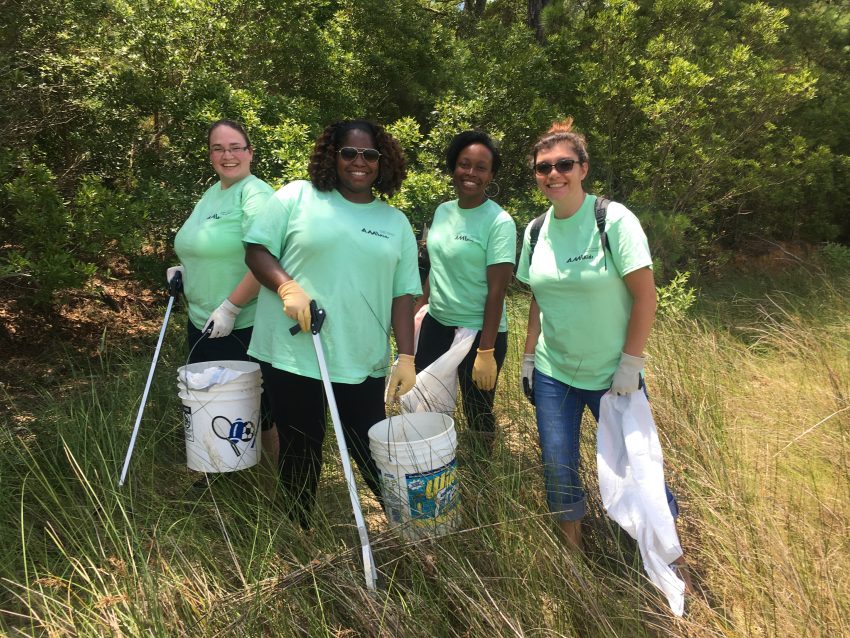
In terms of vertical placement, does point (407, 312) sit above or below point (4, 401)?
above

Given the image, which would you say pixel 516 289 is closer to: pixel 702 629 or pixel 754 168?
pixel 754 168

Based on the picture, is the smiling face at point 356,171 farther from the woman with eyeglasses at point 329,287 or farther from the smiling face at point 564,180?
the smiling face at point 564,180

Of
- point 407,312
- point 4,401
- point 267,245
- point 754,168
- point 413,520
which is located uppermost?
point 754,168

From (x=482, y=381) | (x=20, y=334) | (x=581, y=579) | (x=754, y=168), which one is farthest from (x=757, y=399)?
(x=20, y=334)

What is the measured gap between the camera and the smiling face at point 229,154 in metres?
2.88

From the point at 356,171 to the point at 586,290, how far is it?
1.07m

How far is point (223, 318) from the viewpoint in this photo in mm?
2709

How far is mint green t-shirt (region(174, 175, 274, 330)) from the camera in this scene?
277 cm

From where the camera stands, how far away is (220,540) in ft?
7.80

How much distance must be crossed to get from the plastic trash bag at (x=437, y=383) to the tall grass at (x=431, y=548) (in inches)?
11.0

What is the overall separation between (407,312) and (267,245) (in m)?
0.68

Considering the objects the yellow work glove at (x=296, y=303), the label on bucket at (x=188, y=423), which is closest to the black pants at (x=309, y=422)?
the yellow work glove at (x=296, y=303)

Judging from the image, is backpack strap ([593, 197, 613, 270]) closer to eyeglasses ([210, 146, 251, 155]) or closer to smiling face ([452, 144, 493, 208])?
smiling face ([452, 144, 493, 208])

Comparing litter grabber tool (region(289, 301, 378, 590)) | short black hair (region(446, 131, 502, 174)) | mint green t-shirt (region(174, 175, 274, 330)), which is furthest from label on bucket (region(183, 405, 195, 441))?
short black hair (region(446, 131, 502, 174))
